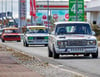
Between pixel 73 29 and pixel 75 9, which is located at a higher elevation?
pixel 73 29

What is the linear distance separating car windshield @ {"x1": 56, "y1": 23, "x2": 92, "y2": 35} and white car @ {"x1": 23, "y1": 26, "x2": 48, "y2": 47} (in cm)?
1500

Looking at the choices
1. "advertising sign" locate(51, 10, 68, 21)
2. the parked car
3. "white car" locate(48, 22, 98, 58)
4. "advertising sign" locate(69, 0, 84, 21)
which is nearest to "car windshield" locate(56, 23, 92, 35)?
"white car" locate(48, 22, 98, 58)

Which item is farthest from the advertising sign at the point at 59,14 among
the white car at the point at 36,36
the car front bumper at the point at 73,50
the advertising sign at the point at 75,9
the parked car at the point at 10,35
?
the car front bumper at the point at 73,50

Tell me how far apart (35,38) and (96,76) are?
25.0 metres

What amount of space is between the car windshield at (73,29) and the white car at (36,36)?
590 inches

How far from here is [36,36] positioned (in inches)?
1555

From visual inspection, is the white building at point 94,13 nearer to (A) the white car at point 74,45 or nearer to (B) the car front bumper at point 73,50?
(A) the white car at point 74,45

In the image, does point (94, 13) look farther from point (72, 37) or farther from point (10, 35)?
point (72, 37)

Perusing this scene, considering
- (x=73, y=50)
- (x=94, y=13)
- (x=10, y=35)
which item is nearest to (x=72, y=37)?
(x=73, y=50)

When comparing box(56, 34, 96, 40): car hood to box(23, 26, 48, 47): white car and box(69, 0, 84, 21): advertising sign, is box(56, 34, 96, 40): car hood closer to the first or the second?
box(23, 26, 48, 47): white car

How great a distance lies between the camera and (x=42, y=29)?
40.4 metres

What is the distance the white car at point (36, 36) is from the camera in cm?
3959

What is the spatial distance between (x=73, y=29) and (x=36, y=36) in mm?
15362

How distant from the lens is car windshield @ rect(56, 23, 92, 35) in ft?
79.0
